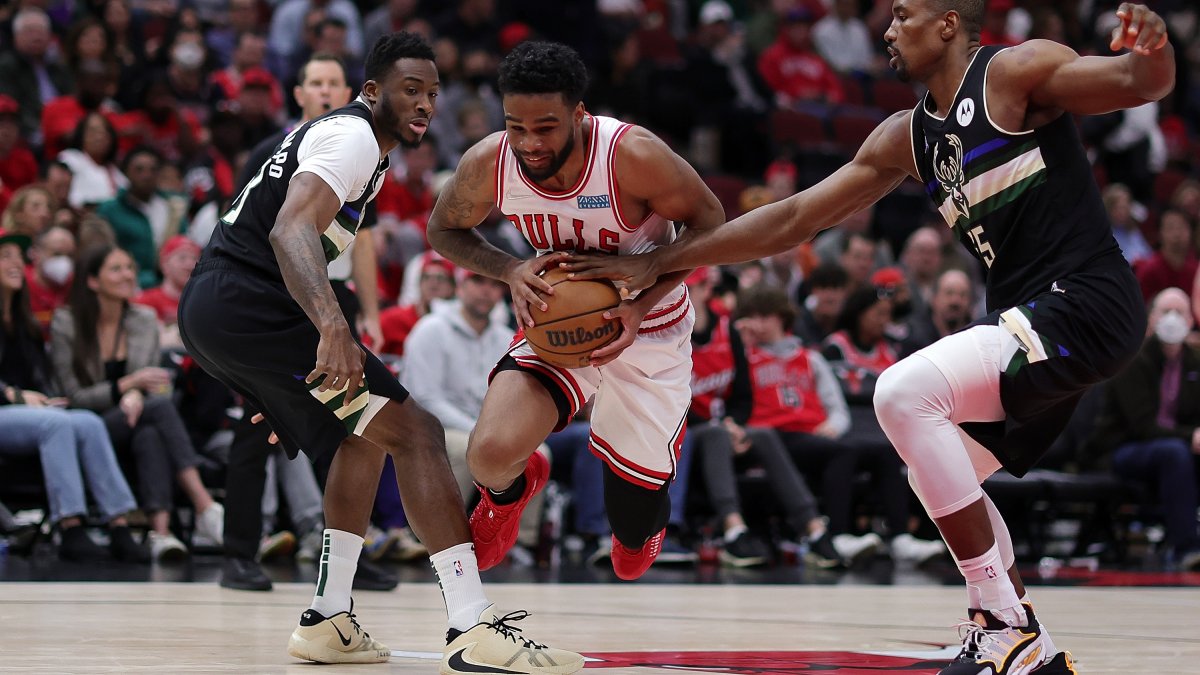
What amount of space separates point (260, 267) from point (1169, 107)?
14093mm

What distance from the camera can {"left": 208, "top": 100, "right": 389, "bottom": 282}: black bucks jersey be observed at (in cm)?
421

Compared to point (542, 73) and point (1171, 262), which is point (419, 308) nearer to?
point (542, 73)

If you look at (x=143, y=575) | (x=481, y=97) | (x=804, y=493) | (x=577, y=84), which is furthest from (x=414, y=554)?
(x=481, y=97)

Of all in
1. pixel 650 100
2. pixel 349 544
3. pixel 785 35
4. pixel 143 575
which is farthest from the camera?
pixel 785 35

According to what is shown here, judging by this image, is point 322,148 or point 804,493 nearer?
point 322,148

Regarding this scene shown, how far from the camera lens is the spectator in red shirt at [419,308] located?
885 cm

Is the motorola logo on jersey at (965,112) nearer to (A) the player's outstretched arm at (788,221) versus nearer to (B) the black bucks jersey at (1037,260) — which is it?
(B) the black bucks jersey at (1037,260)

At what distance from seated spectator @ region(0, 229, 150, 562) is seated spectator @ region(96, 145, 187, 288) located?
59.6 inches

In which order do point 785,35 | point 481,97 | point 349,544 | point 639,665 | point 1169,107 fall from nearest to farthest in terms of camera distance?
point 639,665, point 349,544, point 481,97, point 785,35, point 1169,107

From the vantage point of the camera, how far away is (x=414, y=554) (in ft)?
26.3

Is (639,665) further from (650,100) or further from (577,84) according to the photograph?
(650,100)

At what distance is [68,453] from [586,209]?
4028 mm

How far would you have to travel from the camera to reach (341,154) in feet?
13.8

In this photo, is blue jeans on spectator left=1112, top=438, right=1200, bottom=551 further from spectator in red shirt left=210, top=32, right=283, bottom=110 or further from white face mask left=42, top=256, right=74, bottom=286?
spectator in red shirt left=210, top=32, right=283, bottom=110
